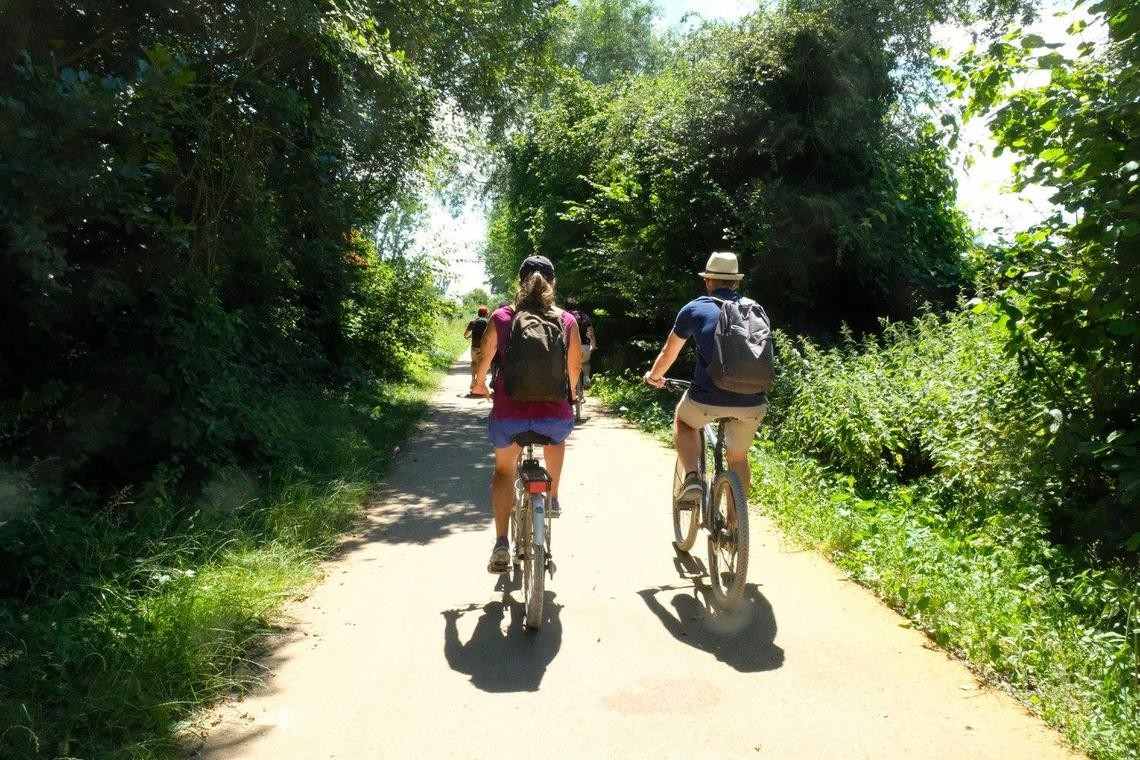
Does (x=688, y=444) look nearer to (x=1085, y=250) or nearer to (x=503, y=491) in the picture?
(x=503, y=491)

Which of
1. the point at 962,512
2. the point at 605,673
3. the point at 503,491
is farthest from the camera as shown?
the point at 962,512

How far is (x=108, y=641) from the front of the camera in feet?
14.6

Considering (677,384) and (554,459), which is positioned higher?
(677,384)

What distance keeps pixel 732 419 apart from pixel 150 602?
11.2 ft

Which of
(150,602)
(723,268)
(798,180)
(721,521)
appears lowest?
(150,602)

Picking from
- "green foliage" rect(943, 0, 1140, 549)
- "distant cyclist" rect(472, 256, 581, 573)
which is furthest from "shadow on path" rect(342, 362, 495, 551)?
"green foliage" rect(943, 0, 1140, 549)

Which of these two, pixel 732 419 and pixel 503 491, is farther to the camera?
pixel 732 419

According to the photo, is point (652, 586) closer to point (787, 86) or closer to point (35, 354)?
point (35, 354)

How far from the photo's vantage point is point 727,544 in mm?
5465

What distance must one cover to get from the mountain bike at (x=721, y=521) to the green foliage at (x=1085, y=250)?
1975 mm

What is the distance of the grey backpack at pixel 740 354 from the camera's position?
540 centimetres

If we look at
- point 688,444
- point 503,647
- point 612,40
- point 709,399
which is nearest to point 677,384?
point 688,444

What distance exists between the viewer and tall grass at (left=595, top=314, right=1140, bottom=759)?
14.0ft

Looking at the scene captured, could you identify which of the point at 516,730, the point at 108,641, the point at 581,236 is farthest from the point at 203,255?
the point at 581,236
